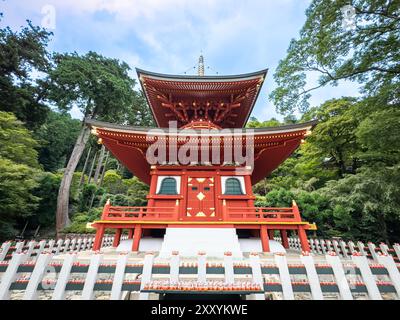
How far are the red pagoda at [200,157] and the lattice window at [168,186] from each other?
0.05 meters

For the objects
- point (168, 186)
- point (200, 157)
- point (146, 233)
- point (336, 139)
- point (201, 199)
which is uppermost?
point (336, 139)

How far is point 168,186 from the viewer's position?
969 centimetres

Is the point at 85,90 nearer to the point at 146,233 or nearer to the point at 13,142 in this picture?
the point at 13,142

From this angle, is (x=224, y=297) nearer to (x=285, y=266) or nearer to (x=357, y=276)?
(x=285, y=266)

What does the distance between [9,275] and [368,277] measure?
7.12 meters

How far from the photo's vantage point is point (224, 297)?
3383mm

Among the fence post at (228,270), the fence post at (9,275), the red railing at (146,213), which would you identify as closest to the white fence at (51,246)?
the red railing at (146,213)

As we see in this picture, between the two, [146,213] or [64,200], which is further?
[64,200]

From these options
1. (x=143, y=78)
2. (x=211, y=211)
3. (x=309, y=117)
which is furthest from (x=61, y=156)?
(x=309, y=117)

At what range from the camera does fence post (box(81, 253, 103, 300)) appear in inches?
146

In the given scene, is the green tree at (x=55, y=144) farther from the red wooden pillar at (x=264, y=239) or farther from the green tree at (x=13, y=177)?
the red wooden pillar at (x=264, y=239)

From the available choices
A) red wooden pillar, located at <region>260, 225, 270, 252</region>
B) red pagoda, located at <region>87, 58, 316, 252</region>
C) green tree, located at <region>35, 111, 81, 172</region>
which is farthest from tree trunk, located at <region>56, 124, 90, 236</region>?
red wooden pillar, located at <region>260, 225, 270, 252</region>

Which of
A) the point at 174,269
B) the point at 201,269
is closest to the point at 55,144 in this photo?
the point at 174,269

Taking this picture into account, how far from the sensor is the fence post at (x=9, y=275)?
3764 millimetres
